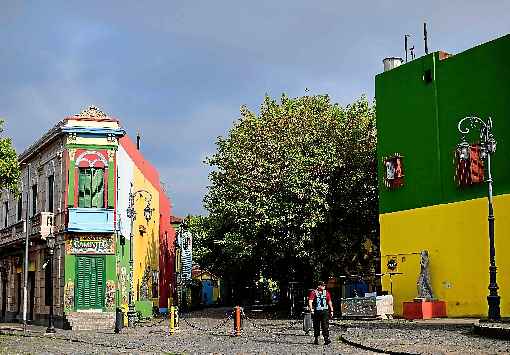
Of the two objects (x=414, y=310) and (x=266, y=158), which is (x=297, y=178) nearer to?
(x=266, y=158)

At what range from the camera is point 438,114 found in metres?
31.8

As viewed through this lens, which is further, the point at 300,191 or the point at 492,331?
the point at 300,191

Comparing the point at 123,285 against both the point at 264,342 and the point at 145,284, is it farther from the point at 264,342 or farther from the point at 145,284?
the point at 264,342

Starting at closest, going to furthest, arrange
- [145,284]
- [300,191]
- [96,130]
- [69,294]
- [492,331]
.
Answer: [492,331]
[69,294]
[96,130]
[300,191]
[145,284]

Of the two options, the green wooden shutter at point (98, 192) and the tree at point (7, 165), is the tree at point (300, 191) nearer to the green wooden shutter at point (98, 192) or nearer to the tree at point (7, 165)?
the green wooden shutter at point (98, 192)

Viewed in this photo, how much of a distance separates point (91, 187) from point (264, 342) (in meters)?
14.1

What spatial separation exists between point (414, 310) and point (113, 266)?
1266 cm

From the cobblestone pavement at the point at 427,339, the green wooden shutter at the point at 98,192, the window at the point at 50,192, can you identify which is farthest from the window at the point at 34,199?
the cobblestone pavement at the point at 427,339

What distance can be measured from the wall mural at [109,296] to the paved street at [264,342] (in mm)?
3853

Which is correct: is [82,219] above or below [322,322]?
above

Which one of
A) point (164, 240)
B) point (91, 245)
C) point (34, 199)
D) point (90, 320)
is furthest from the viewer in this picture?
point (164, 240)

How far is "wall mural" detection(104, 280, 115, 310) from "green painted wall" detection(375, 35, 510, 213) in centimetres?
1254

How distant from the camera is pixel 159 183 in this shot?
159 ft

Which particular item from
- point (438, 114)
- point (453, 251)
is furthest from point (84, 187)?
point (453, 251)
